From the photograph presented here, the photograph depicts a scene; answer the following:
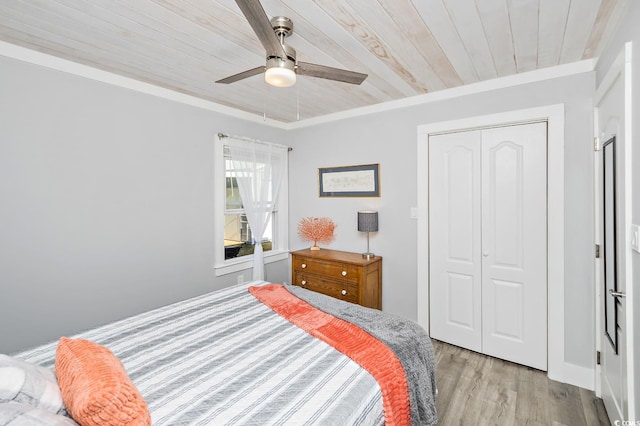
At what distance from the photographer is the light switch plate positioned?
1.31 m

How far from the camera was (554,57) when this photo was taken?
2.13 m

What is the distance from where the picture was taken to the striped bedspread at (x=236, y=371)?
1.08 metres

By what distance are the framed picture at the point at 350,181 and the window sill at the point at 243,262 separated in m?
0.96

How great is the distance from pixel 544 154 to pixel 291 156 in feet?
8.94

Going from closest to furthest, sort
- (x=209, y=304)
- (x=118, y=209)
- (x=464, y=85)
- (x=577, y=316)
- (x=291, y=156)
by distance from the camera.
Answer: (x=209, y=304) → (x=577, y=316) → (x=118, y=209) → (x=464, y=85) → (x=291, y=156)

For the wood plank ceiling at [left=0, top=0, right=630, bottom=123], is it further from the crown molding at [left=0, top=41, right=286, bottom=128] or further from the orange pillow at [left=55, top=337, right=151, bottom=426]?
the orange pillow at [left=55, top=337, right=151, bottom=426]

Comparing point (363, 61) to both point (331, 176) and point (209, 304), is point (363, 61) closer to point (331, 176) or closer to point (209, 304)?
point (331, 176)

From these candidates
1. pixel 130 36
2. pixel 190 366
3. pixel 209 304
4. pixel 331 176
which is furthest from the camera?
pixel 331 176

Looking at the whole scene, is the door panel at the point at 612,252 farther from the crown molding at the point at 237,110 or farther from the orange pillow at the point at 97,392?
the orange pillow at the point at 97,392

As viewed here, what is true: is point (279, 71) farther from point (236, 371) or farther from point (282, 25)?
point (236, 371)

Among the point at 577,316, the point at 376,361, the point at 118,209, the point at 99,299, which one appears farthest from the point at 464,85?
the point at 99,299

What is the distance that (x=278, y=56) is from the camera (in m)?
1.54

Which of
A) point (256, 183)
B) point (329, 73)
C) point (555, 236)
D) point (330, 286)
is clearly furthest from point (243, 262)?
point (555, 236)

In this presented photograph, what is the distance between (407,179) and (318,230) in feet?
4.01
